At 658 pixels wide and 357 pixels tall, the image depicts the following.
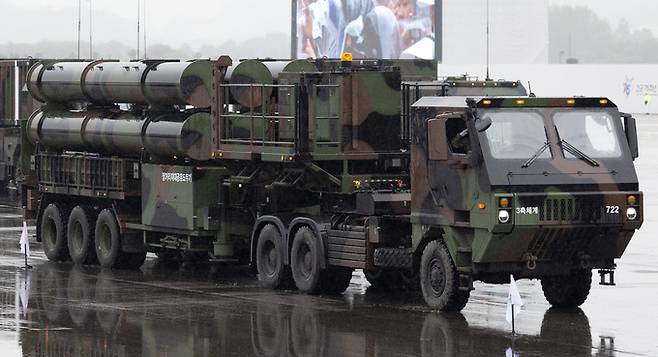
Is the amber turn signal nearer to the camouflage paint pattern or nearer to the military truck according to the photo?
the military truck

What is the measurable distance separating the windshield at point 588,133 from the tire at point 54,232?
9456mm

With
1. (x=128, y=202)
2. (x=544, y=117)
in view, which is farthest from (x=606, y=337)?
(x=128, y=202)

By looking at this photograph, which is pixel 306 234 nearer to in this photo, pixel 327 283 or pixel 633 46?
pixel 327 283

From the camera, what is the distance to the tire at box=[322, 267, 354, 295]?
19.2 meters

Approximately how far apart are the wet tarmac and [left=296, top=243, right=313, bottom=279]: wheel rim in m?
0.28

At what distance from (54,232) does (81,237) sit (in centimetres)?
88

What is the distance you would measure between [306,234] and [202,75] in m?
3.03

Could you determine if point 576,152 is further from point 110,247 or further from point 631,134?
point 110,247

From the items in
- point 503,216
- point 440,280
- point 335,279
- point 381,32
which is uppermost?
point 381,32

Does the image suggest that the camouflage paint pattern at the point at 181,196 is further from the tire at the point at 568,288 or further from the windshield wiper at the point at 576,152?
the windshield wiper at the point at 576,152

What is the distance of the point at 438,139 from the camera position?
17125mm

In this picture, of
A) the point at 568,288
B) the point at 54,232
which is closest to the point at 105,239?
the point at 54,232

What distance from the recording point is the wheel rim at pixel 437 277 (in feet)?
56.6

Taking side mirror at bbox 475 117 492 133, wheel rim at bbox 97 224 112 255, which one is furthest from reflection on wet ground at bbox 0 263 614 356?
wheel rim at bbox 97 224 112 255
